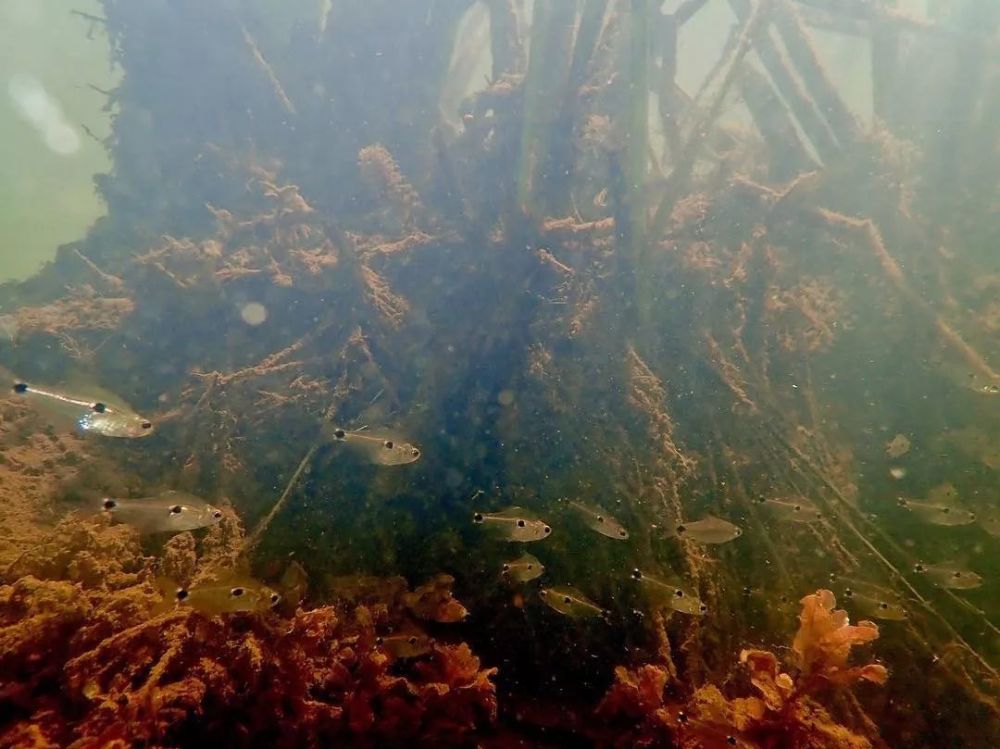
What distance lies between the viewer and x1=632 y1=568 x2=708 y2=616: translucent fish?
176 inches

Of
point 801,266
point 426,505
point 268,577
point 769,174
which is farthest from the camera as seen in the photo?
point 769,174

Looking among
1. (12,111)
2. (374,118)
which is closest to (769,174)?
(374,118)

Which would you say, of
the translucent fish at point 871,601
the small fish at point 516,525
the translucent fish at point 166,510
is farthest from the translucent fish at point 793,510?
the translucent fish at point 166,510

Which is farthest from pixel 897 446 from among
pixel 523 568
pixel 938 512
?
pixel 523 568

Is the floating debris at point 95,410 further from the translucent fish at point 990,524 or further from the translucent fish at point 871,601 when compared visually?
the translucent fish at point 990,524

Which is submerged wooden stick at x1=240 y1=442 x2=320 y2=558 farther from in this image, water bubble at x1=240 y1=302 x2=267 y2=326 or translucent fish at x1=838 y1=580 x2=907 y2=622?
translucent fish at x1=838 y1=580 x2=907 y2=622

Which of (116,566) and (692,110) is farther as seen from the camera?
(692,110)

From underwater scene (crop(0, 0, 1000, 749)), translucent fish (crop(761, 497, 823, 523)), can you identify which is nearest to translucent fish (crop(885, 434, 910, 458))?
underwater scene (crop(0, 0, 1000, 749))

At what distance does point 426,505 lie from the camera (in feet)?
17.1

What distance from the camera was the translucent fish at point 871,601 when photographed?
16.3 feet

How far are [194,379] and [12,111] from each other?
15465cm

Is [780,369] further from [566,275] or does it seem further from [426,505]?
[426,505]

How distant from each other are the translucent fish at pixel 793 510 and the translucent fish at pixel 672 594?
1281mm

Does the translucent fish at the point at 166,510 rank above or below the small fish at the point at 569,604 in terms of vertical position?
above
